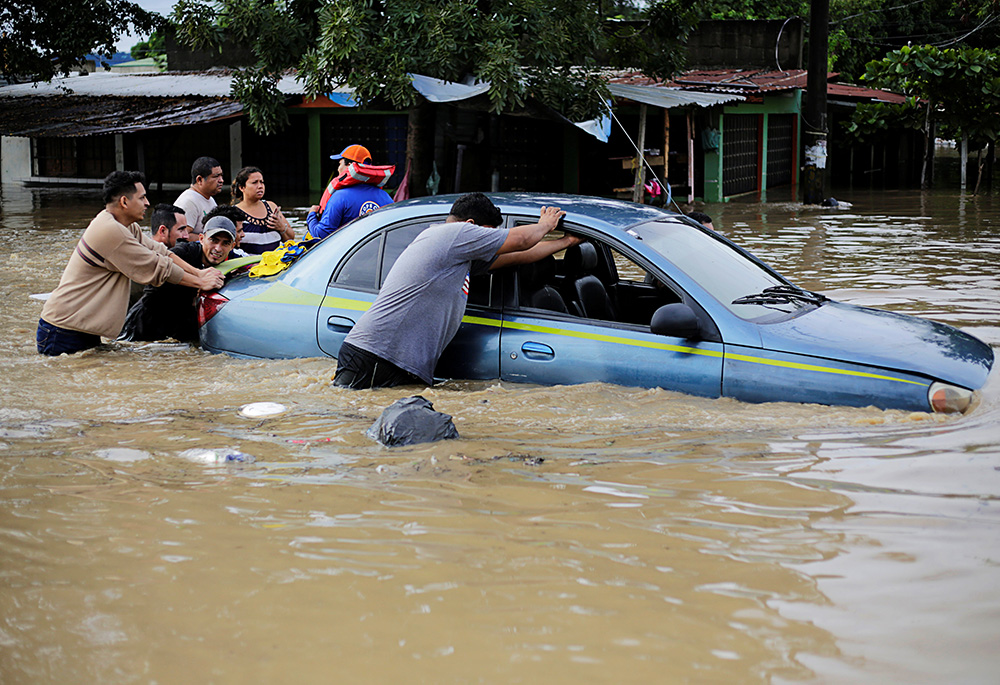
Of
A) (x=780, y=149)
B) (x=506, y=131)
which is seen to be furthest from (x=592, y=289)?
(x=780, y=149)

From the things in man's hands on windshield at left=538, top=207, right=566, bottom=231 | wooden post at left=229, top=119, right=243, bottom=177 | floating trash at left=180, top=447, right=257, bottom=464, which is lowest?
floating trash at left=180, top=447, right=257, bottom=464

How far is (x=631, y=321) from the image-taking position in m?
5.55

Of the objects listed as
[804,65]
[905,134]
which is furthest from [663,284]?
[905,134]

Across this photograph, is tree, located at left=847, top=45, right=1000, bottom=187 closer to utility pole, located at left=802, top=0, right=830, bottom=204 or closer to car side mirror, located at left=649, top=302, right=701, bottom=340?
utility pole, located at left=802, top=0, right=830, bottom=204

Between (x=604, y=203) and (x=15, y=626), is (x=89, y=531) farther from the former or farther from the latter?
(x=604, y=203)


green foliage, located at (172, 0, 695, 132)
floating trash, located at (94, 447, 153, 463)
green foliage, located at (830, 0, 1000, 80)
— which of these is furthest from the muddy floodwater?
green foliage, located at (830, 0, 1000, 80)

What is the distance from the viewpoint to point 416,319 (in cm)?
559

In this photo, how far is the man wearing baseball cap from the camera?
7.45m

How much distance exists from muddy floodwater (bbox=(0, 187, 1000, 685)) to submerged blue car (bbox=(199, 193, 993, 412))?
0.13 meters

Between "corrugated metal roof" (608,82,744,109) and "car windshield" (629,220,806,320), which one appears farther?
"corrugated metal roof" (608,82,744,109)

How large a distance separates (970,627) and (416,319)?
11.0 feet

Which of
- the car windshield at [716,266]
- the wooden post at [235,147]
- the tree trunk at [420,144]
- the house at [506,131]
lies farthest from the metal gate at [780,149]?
the car windshield at [716,266]

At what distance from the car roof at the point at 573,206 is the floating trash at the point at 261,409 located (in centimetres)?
146

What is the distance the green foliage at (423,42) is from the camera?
14266 mm
